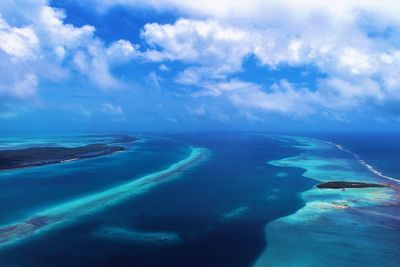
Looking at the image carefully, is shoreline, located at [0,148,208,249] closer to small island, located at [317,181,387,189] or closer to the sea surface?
the sea surface

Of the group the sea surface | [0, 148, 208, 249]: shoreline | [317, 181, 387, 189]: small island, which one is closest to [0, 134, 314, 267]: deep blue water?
the sea surface

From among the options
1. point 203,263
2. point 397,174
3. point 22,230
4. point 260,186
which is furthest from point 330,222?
point 397,174

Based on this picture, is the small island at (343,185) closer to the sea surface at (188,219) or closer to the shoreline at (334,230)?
the shoreline at (334,230)

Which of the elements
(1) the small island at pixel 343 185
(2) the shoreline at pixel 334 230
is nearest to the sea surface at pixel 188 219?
(2) the shoreline at pixel 334 230

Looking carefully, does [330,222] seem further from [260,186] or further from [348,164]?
[348,164]

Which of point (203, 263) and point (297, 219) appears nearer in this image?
point (203, 263)

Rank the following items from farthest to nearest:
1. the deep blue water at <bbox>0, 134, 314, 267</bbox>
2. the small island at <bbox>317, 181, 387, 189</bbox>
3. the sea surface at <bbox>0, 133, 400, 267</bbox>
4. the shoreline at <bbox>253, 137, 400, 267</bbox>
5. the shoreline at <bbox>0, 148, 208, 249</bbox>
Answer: the small island at <bbox>317, 181, 387, 189</bbox>, the shoreline at <bbox>0, 148, 208, 249</bbox>, the sea surface at <bbox>0, 133, 400, 267</bbox>, the shoreline at <bbox>253, 137, 400, 267</bbox>, the deep blue water at <bbox>0, 134, 314, 267</bbox>
